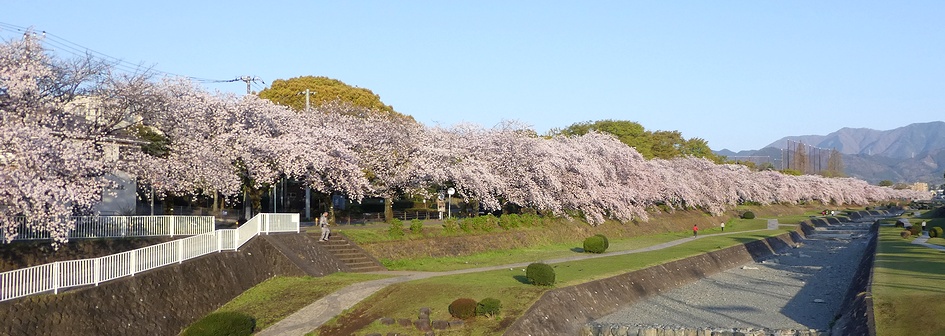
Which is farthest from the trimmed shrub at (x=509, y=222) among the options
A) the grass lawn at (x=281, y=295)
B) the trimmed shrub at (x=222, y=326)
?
the trimmed shrub at (x=222, y=326)

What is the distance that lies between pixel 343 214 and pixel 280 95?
66.8 ft

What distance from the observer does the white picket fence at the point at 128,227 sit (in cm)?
2516

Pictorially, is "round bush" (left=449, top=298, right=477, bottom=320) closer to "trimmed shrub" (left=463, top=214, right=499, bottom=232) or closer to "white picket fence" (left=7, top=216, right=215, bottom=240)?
"white picket fence" (left=7, top=216, right=215, bottom=240)

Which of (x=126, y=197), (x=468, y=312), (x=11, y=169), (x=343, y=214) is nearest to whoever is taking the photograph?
(x=11, y=169)

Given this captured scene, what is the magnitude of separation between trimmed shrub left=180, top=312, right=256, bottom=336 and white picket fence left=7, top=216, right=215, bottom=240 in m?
5.35

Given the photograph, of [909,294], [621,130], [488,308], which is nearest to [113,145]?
[488,308]

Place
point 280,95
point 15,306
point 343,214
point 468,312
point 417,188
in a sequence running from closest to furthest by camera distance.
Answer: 1. point 15,306
2. point 468,312
3. point 417,188
4. point 343,214
5. point 280,95

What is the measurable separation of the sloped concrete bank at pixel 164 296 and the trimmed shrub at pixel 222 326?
136 centimetres

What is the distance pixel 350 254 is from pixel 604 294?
1161 cm

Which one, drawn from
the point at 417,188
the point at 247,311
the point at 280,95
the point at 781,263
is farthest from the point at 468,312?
the point at 280,95

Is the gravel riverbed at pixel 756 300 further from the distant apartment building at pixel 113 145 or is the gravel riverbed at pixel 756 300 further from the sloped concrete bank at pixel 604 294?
the distant apartment building at pixel 113 145

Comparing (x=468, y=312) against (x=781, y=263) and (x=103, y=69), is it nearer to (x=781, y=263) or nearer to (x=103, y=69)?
(x=103, y=69)

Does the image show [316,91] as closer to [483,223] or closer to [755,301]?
[483,223]

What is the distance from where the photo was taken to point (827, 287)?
42562 mm
